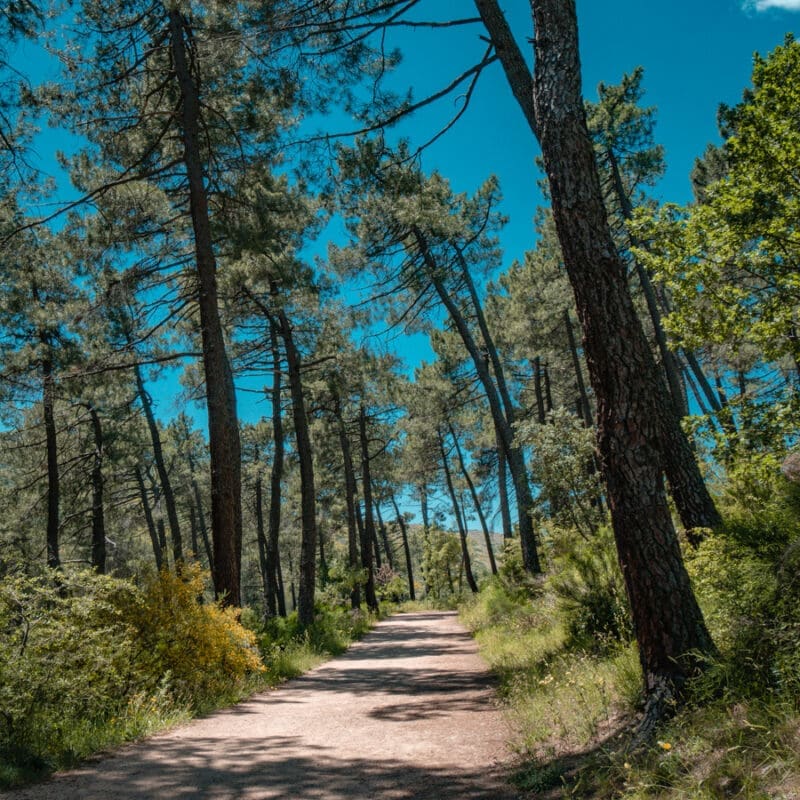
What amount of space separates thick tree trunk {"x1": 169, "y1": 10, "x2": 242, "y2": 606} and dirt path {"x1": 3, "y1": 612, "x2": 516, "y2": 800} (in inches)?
79.7

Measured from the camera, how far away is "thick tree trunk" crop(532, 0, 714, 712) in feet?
11.8

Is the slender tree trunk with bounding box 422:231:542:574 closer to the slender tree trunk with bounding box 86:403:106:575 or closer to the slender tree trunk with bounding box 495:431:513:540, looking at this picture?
the slender tree trunk with bounding box 495:431:513:540

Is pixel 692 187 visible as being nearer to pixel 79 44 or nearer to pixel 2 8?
pixel 79 44

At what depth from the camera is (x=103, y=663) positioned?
509 cm

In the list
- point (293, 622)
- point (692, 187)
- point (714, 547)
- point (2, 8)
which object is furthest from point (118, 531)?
point (692, 187)

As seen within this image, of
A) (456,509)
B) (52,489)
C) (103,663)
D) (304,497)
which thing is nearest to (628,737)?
(103,663)

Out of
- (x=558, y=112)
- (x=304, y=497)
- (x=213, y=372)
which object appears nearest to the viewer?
(x=558, y=112)

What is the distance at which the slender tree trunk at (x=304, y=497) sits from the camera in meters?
13.6

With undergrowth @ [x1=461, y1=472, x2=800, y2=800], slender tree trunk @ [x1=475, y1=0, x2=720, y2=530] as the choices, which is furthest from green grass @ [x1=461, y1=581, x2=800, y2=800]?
slender tree trunk @ [x1=475, y1=0, x2=720, y2=530]

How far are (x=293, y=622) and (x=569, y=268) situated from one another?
12.5m

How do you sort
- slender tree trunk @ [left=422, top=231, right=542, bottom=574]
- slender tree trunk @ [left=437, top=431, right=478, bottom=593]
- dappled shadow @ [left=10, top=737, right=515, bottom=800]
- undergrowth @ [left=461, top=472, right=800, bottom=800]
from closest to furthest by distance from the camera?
undergrowth @ [left=461, top=472, right=800, bottom=800], dappled shadow @ [left=10, top=737, right=515, bottom=800], slender tree trunk @ [left=422, top=231, right=542, bottom=574], slender tree trunk @ [left=437, top=431, right=478, bottom=593]

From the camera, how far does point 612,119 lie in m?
15.8

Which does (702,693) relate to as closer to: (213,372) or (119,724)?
(119,724)

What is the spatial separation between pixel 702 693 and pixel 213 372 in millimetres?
7612
